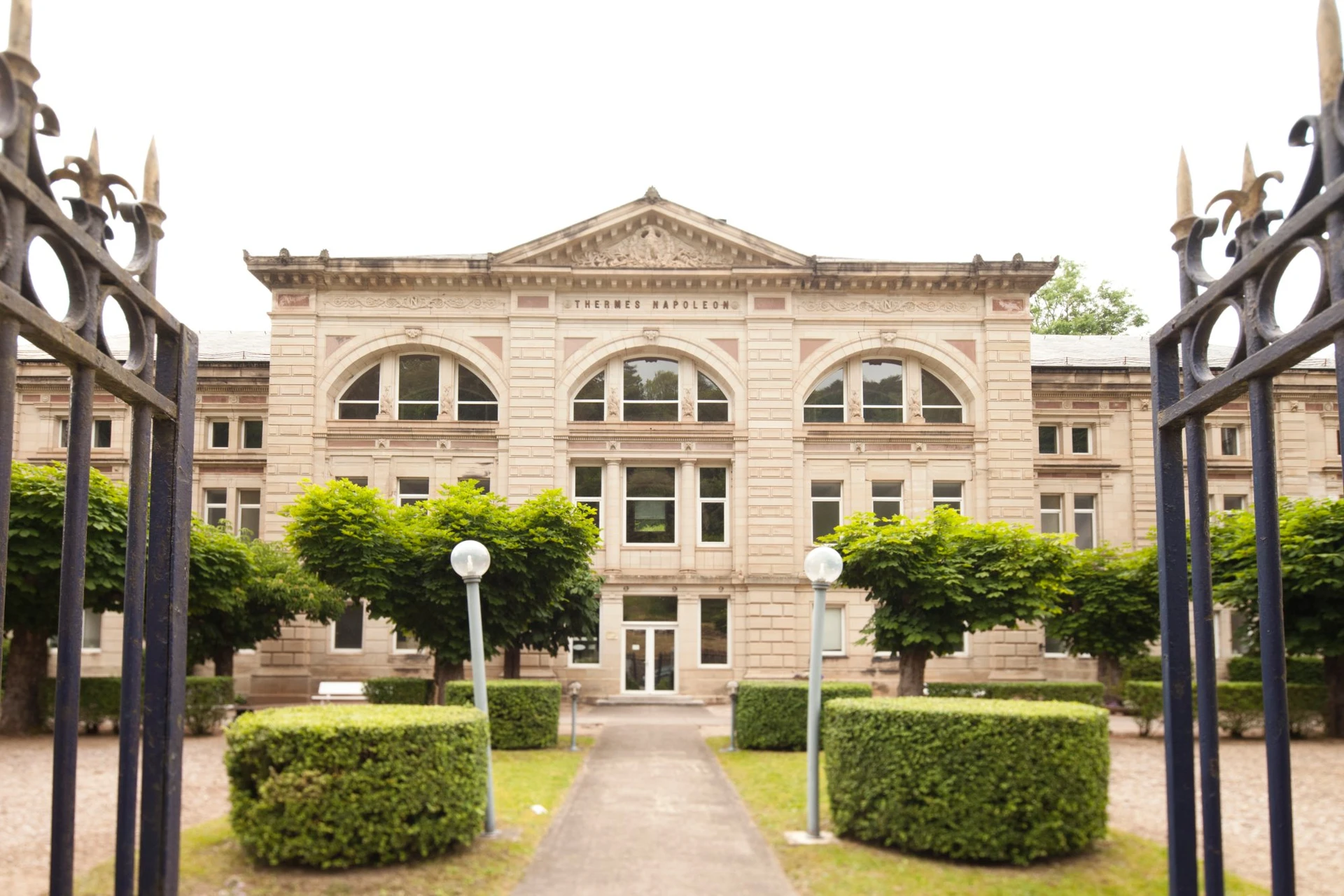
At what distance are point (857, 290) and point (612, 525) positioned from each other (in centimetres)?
952

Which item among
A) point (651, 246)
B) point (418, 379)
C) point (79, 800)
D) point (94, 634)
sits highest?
point (651, 246)

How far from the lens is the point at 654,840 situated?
1209cm

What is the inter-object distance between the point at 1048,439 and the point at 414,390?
1950 cm

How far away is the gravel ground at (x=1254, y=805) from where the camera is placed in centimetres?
1110

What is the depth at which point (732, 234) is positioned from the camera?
107 feet

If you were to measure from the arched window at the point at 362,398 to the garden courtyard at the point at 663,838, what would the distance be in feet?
48.5

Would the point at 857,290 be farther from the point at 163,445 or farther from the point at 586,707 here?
the point at 163,445

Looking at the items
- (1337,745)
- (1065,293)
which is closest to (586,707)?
(1337,745)

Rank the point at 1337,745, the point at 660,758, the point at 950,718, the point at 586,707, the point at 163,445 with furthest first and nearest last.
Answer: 1. the point at 586,707
2. the point at 1337,745
3. the point at 660,758
4. the point at 950,718
5. the point at 163,445

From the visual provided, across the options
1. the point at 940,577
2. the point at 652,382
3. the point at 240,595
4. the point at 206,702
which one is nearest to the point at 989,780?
the point at 940,577

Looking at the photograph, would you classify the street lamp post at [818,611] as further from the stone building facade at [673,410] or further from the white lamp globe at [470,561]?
the stone building facade at [673,410]

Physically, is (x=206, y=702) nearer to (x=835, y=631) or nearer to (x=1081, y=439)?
(x=835, y=631)

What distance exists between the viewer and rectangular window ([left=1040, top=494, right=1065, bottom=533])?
36469 mm

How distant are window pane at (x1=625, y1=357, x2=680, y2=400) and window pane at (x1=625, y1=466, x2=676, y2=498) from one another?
77.9 inches
